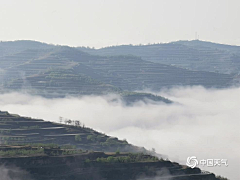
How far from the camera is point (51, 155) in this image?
194375 millimetres

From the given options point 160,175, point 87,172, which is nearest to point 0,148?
point 87,172

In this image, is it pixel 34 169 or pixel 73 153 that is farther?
pixel 73 153

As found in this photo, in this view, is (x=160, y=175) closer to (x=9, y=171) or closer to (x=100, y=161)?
(x=100, y=161)

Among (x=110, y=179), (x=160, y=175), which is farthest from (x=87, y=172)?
(x=160, y=175)

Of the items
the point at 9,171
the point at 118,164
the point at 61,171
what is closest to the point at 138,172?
the point at 118,164

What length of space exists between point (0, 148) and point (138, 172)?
33.1m

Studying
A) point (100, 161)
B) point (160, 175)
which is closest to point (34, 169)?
point (100, 161)

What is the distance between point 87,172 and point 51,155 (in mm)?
9384

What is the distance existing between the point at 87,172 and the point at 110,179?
18.3ft

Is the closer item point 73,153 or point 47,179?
point 47,179

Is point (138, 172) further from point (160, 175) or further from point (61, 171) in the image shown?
point (61, 171)

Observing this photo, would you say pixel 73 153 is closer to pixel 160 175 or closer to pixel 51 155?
pixel 51 155

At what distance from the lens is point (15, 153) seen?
192500 millimetres

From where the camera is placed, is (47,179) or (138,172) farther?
(138,172)
